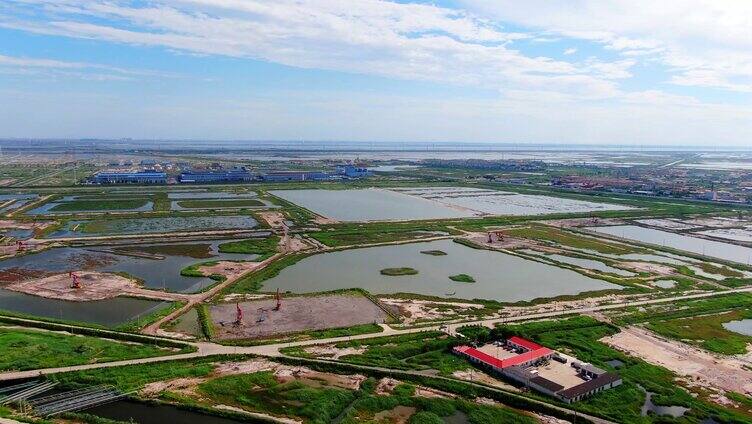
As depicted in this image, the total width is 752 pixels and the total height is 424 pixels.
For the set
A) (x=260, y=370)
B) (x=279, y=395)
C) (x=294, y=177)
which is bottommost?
(x=279, y=395)

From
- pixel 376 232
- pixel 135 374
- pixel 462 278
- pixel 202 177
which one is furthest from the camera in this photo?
pixel 202 177

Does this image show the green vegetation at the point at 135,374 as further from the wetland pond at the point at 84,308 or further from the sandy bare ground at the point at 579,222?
the sandy bare ground at the point at 579,222

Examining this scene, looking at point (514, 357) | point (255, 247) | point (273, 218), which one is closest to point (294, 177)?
point (273, 218)

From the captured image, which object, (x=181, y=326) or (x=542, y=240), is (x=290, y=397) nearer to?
(x=181, y=326)

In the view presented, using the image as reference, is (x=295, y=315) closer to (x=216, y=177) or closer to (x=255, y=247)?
(x=255, y=247)

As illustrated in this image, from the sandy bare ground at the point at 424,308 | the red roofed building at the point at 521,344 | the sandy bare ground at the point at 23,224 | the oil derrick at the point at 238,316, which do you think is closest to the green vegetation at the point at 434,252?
the sandy bare ground at the point at 424,308

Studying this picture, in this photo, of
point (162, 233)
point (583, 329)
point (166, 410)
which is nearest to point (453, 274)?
point (583, 329)

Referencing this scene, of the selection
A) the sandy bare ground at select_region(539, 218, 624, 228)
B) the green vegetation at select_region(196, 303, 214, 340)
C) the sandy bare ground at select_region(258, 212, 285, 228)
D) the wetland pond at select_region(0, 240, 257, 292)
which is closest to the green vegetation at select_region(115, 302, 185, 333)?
the green vegetation at select_region(196, 303, 214, 340)
